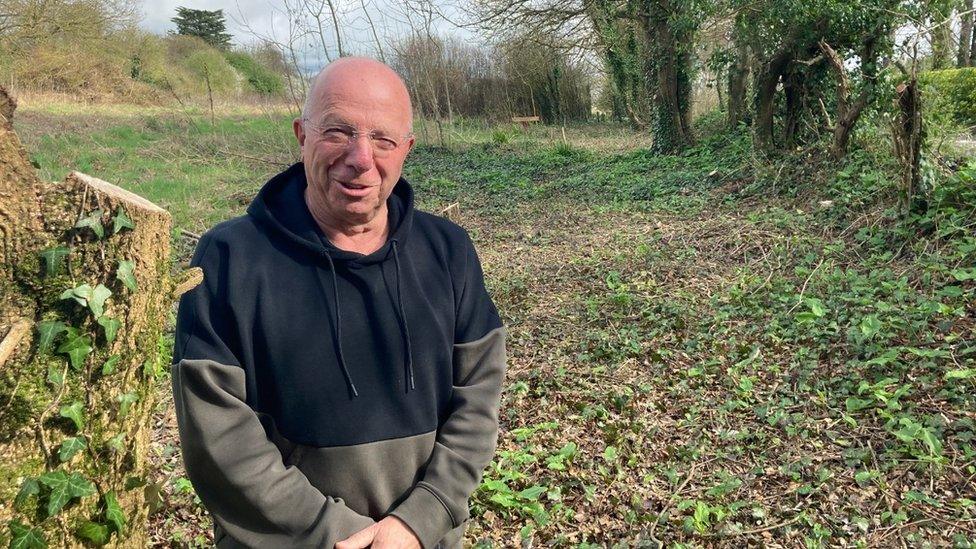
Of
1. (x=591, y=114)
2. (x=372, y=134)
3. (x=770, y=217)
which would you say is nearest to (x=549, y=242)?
(x=770, y=217)

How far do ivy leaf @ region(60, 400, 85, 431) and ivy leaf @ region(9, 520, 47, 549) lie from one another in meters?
0.23

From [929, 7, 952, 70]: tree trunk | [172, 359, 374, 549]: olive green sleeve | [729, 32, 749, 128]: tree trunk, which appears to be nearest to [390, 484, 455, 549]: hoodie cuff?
[172, 359, 374, 549]: olive green sleeve

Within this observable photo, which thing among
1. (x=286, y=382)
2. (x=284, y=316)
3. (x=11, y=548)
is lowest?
(x=11, y=548)

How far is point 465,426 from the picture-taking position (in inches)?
63.3

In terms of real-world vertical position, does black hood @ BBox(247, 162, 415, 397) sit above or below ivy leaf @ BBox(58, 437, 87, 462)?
above

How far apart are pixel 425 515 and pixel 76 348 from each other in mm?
917

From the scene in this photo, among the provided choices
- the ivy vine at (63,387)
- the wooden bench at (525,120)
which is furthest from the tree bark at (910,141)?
the wooden bench at (525,120)

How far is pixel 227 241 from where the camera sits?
4.74 feet

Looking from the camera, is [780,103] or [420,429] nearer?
[420,429]

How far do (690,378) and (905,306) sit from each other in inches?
67.8

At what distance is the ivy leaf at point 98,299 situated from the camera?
1.51 m

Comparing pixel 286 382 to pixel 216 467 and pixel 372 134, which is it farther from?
pixel 372 134

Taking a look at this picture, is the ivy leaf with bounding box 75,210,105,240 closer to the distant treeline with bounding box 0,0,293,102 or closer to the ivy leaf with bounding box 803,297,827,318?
the ivy leaf with bounding box 803,297,827,318

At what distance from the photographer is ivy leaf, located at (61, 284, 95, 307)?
147 cm
